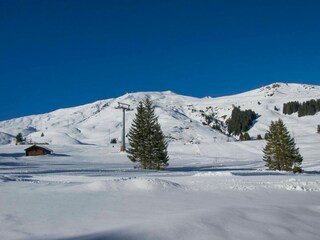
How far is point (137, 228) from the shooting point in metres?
6.69

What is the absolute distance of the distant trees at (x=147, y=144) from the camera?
41.2m

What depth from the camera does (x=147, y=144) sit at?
4188cm

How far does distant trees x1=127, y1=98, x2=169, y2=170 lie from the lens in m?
41.2

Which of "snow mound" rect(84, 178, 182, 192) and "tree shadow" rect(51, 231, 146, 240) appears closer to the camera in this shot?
"tree shadow" rect(51, 231, 146, 240)

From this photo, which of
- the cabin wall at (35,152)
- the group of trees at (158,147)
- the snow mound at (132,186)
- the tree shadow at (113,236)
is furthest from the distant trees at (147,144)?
the cabin wall at (35,152)

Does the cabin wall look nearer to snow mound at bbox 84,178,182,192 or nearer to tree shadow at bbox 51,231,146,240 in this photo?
snow mound at bbox 84,178,182,192

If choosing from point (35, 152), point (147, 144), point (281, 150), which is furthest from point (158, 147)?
point (35, 152)

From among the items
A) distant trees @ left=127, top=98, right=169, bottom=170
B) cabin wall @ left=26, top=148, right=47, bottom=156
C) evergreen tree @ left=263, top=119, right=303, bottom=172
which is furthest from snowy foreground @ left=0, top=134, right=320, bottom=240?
cabin wall @ left=26, top=148, right=47, bottom=156

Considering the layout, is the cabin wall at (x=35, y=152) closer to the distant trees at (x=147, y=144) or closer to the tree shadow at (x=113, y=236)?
the distant trees at (x=147, y=144)

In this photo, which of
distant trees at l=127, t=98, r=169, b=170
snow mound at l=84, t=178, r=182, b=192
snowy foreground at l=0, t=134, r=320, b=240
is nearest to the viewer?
snowy foreground at l=0, t=134, r=320, b=240

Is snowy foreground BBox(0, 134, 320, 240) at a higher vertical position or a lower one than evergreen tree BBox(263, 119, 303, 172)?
lower

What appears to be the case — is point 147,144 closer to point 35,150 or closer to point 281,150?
point 281,150

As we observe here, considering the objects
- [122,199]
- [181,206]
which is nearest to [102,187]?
[122,199]

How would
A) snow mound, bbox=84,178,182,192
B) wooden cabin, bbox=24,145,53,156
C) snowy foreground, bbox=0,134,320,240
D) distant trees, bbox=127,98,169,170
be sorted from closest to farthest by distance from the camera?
snowy foreground, bbox=0,134,320,240 → snow mound, bbox=84,178,182,192 → distant trees, bbox=127,98,169,170 → wooden cabin, bbox=24,145,53,156
